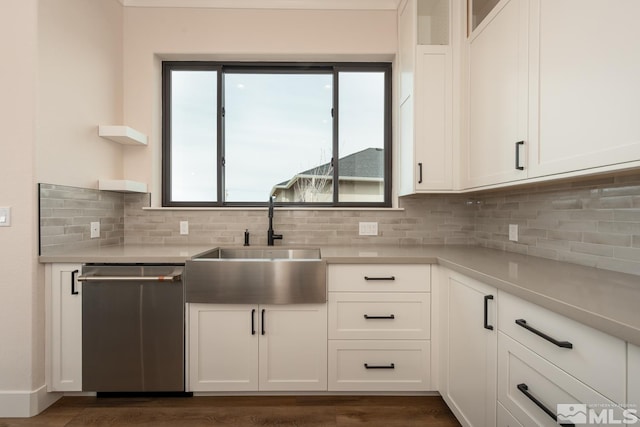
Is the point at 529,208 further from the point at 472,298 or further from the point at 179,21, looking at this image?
the point at 179,21

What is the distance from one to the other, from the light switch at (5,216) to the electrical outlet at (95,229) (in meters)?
A: 0.48

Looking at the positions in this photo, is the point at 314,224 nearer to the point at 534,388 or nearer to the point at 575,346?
the point at 534,388

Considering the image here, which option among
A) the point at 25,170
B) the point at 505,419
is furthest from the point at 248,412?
the point at 25,170

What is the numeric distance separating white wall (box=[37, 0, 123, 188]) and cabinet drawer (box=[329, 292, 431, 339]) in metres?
1.86

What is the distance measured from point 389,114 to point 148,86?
1971 millimetres

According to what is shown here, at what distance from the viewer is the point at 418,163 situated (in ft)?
7.64

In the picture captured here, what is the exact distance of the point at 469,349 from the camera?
64.9 inches

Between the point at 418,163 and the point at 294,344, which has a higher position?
the point at 418,163

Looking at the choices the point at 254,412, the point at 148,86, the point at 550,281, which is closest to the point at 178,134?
the point at 148,86

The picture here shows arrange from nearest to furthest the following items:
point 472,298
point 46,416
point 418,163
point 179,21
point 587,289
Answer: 1. point 587,289
2. point 472,298
3. point 46,416
4. point 418,163
5. point 179,21

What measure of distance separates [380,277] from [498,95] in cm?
121

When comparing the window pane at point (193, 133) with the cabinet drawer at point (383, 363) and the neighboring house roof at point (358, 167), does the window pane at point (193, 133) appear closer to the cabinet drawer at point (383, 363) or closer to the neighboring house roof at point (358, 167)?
the neighboring house roof at point (358, 167)

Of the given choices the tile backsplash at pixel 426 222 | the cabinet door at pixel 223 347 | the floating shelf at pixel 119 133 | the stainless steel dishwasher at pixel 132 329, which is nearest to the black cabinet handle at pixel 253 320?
the cabinet door at pixel 223 347

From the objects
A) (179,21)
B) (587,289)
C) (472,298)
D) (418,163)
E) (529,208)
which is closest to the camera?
(587,289)
